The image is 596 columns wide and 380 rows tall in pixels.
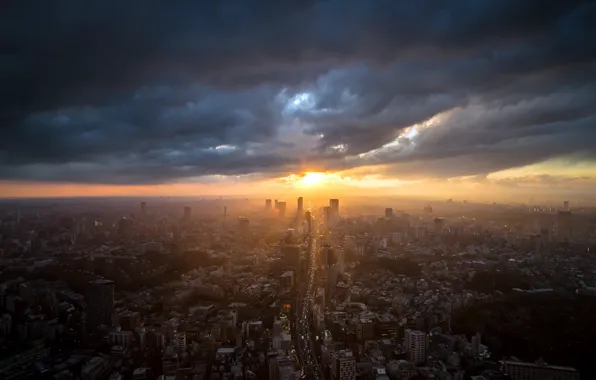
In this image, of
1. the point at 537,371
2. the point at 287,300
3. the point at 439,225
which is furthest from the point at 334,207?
the point at 537,371

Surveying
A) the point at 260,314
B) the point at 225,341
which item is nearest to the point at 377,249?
the point at 260,314

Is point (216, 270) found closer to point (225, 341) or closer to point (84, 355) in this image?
point (225, 341)

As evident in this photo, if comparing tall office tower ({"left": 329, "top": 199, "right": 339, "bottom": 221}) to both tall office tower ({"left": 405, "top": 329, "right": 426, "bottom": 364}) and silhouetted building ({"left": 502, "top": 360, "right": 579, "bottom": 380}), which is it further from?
silhouetted building ({"left": 502, "top": 360, "right": 579, "bottom": 380})

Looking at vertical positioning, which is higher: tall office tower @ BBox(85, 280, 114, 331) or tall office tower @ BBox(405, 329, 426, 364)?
tall office tower @ BBox(85, 280, 114, 331)

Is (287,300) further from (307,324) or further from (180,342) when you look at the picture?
(180,342)

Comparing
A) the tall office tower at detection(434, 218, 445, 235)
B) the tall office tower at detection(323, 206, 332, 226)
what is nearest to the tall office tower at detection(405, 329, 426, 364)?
the tall office tower at detection(434, 218, 445, 235)
